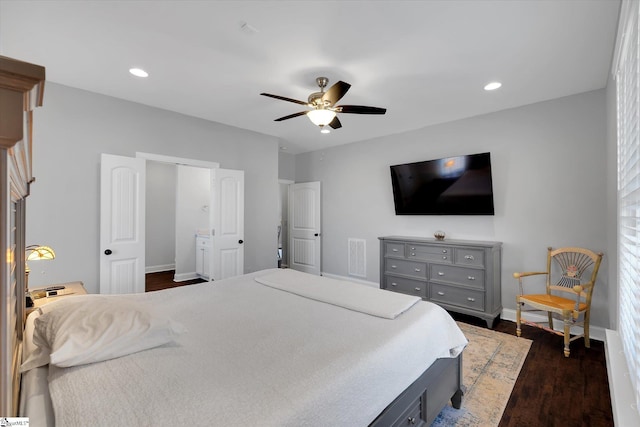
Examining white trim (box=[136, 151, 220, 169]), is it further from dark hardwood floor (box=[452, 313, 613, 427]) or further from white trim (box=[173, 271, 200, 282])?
dark hardwood floor (box=[452, 313, 613, 427])

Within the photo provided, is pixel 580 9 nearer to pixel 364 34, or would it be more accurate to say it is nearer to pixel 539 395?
pixel 364 34

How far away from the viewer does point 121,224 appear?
332 cm

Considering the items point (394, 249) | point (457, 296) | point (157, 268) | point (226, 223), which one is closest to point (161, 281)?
point (157, 268)

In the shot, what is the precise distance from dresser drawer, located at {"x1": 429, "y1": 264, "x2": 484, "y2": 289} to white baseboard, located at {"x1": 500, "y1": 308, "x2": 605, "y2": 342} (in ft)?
2.06

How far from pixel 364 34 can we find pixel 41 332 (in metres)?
2.62

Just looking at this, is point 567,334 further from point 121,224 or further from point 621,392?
point 121,224

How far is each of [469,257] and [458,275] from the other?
27 centimetres

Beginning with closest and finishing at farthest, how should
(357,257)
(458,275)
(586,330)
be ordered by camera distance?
(586,330), (458,275), (357,257)

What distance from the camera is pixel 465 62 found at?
251 cm

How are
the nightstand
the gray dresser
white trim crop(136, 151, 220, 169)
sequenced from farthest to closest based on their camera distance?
white trim crop(136, 151, 220, 169) < the gray dresser < the nightstand

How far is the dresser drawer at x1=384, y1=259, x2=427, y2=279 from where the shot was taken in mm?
3955

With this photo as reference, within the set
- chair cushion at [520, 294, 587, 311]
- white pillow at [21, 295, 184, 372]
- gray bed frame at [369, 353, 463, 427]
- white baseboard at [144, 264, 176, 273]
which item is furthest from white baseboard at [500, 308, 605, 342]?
white baseboard at [144, 264, 176, 273]

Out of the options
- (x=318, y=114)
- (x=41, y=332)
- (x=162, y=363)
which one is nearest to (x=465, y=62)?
(x=318, y=114)

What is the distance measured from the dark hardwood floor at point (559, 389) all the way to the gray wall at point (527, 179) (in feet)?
2.11
